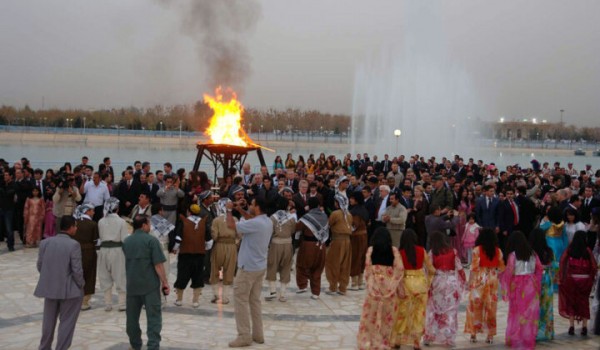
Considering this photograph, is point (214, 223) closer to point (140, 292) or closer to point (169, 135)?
point (140, 292)

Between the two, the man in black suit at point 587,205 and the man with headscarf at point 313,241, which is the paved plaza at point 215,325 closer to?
the man with headscarf at point 313,241

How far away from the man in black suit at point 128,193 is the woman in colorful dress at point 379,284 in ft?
26.4

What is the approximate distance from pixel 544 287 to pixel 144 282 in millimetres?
Result: 5469

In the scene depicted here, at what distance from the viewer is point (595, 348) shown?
8.40 m

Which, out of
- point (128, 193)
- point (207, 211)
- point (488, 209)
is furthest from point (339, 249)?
point (128, 193)

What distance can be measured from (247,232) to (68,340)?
8.15 feet

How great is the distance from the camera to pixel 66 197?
13516 mm

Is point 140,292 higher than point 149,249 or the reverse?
the reverse

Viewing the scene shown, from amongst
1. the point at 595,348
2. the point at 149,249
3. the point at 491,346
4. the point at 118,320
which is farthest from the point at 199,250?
the point at 595,348

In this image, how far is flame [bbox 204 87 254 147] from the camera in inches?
963

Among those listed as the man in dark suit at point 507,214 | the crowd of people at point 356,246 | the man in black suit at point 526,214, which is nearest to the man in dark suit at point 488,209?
the crowd of people at point 356,246

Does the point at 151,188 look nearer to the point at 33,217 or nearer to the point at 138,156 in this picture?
the point at 33,217

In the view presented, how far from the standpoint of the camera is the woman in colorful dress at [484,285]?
8461 millimetres

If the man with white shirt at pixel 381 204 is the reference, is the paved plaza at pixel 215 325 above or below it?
below
